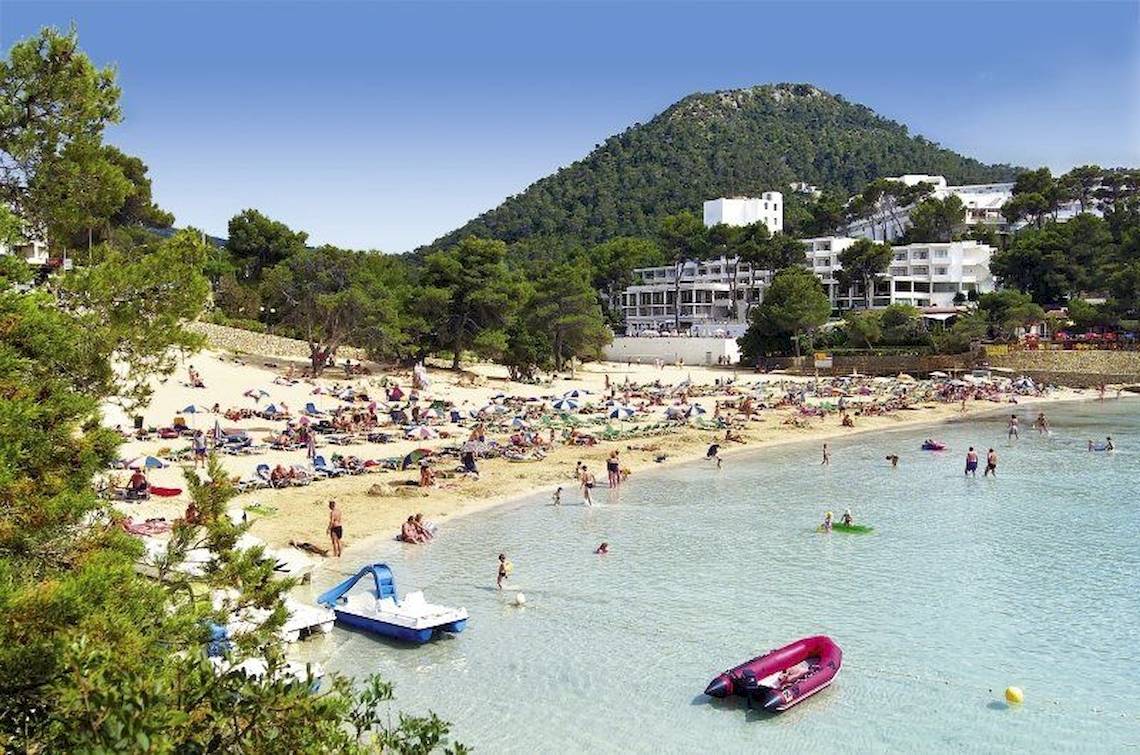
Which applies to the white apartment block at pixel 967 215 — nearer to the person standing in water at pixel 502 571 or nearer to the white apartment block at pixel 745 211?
the white apartment block at pixel 745 211

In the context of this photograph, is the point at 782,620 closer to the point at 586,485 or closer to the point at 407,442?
the point at 586,485

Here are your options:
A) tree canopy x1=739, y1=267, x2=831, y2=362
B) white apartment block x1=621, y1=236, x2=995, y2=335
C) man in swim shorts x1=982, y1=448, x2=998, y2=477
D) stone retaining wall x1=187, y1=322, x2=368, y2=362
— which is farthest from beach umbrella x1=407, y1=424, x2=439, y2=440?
white apartment block x1=621, y1=236, x2=995, y2=335

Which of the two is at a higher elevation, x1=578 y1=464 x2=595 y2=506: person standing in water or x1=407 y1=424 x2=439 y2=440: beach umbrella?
x1=407 y1=424 x2=439 y2=440: beach umbrella

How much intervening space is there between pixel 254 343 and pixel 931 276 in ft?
218

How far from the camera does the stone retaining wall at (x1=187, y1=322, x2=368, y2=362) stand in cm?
5306

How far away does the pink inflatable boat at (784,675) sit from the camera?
12.2 meters

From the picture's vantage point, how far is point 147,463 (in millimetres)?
24781

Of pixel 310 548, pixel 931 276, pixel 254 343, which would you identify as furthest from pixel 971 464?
pixel 931 276

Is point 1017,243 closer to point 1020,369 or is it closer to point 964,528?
point 1020,369

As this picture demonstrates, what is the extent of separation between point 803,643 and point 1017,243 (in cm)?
8667

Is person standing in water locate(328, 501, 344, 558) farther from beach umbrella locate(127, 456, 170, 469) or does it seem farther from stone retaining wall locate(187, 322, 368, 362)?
stone retaining wall locate(187, 322, 368, 362)

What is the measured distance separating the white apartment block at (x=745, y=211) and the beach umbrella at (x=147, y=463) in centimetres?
9448

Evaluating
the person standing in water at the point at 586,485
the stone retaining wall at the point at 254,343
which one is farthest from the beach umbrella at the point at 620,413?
the stone retaining wall at the point at 254,343

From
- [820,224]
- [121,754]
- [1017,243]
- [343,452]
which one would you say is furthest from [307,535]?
[820,224]
